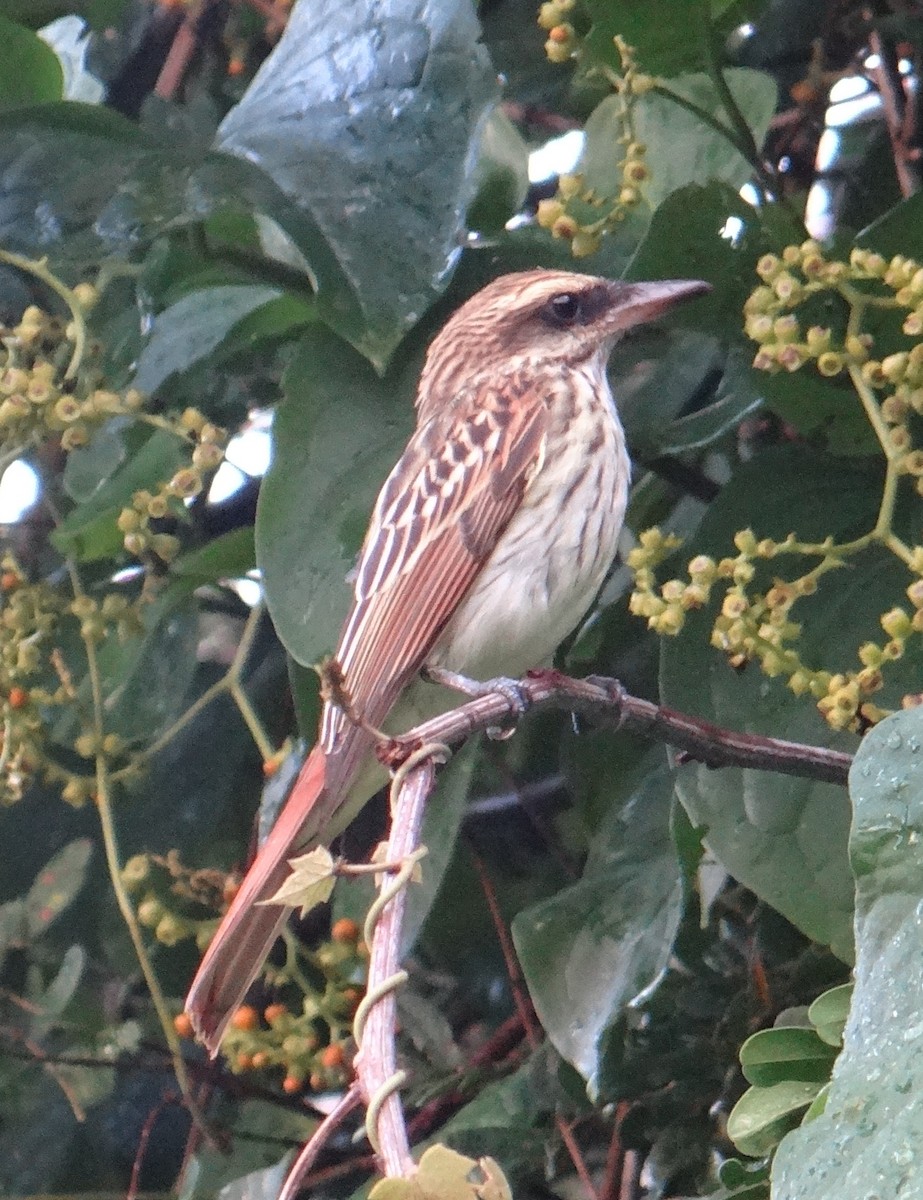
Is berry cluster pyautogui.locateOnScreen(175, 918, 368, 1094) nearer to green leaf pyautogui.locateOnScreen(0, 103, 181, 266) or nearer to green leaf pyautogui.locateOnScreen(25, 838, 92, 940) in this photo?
green leaf pyautogui.locateOnScreen(25, 838, 92, 940)

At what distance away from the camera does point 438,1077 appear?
232cm

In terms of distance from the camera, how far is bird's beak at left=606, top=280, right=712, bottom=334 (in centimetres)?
193

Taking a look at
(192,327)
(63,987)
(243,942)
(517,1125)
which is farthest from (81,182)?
(517,1125)

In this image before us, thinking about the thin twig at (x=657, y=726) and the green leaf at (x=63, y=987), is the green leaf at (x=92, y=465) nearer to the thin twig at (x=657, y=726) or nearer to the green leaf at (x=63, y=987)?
the green leaf at (x=63, y=987)

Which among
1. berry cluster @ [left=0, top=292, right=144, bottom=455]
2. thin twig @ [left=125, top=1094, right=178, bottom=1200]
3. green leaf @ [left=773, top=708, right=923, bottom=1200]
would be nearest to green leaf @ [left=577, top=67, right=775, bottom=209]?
berry cluster @ [left=0, top=292, right=144, bottom=455]

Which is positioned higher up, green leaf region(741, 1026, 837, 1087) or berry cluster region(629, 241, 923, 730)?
berry cluster region(629, 241, 923, 730)

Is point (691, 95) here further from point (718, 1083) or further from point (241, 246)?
point (718, 1083)

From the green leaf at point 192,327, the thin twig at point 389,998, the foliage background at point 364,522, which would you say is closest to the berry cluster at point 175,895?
the foliage background at point 364,522

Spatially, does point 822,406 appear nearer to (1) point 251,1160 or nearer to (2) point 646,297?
(2) point 646,297

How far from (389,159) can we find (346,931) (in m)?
0.91

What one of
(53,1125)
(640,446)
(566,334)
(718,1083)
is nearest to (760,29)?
(566,334)

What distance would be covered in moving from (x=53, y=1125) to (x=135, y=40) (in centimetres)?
169

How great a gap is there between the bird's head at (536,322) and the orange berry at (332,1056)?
31.4 inches

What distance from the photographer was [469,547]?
2.10 m
